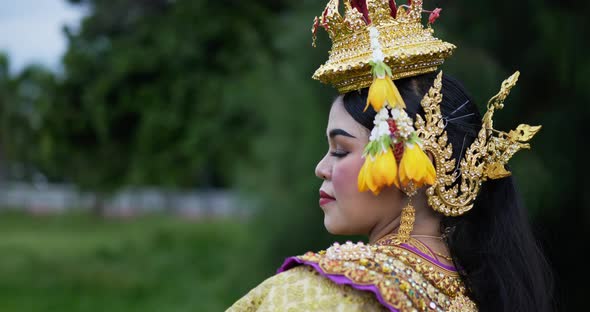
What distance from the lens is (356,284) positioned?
1.46 metres

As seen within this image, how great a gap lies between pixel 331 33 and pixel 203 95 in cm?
466

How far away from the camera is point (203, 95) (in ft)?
20.7

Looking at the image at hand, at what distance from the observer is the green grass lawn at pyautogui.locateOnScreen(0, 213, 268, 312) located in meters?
6.72

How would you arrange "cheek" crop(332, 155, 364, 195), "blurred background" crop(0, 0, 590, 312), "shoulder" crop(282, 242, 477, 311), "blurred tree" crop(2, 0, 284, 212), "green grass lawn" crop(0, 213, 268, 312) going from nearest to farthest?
"shoulder" crop(282, 242, 477, 311), "cheek" crop(332, 155, 364, 195), "blurred background" crop(0, 0, 590, 312), "blurred tree" crop(2, 0, 284, 212), "green grass lawn" crop(0, 213, 268, 312)

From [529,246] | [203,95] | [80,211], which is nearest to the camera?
[529,246]

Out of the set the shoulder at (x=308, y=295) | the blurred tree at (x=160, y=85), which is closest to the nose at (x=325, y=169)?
the shoulder at (x=308, y=295)

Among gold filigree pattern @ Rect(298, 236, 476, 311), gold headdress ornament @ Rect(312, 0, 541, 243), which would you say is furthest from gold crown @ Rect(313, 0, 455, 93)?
gold filigree pattern @ Rect(298, 236, 476, 311)

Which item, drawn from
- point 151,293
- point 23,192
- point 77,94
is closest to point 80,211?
point 23,192

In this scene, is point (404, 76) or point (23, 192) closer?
point (404, 76)

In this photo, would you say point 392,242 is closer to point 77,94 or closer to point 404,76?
point 404,76

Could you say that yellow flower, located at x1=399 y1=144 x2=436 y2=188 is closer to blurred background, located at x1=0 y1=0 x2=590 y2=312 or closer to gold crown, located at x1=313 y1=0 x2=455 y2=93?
gold crown, located at x1=313 y1=0 x2=455 y2=93

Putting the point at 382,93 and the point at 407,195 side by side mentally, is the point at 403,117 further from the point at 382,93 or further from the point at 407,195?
the point at 407,195

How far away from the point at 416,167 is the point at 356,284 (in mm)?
260

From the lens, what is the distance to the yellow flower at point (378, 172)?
149cm
